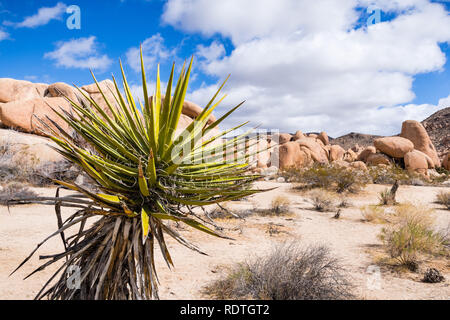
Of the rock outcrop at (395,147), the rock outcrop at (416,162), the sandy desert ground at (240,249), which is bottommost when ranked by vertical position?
the sandy desert ground at (240,249)

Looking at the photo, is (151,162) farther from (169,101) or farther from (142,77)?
(142,77)

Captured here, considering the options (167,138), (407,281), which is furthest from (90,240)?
(407,281)

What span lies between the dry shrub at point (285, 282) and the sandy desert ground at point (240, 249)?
330mm

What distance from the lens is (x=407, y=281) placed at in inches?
203

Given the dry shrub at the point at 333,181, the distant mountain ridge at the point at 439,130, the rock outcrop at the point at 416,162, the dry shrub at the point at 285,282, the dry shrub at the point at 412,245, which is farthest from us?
the distant mountain ridge at the point at 439,130

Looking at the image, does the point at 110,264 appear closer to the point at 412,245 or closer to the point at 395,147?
the point at 412,245

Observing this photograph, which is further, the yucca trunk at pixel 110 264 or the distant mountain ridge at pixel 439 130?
the distant mountain ridge at pixel 439 130

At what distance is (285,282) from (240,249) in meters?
2.56

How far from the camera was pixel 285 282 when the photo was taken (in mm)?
4367

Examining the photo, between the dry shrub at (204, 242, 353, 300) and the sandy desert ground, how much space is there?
1.08ft

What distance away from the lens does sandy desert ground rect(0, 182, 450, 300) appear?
4.61 m

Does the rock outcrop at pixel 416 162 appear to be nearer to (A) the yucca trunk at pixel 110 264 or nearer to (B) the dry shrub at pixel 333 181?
(B) the dry shrub at pixel 333 181

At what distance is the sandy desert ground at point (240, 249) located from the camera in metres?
4.61

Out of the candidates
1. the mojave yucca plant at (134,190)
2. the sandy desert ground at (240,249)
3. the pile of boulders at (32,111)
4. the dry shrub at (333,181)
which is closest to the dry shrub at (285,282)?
the sandy desert ground at (240,249)
